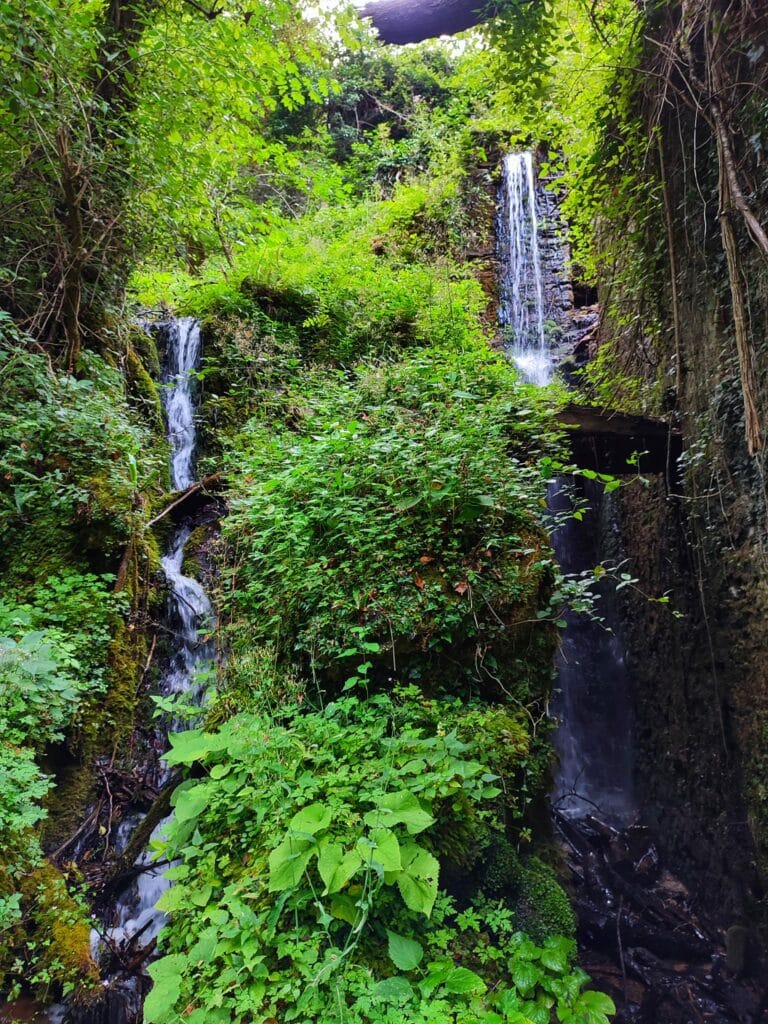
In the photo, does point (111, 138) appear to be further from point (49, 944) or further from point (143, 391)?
point (49, 944)

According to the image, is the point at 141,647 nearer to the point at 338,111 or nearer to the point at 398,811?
the point at 398,811

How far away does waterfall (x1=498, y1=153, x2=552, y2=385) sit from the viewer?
32.4 feet

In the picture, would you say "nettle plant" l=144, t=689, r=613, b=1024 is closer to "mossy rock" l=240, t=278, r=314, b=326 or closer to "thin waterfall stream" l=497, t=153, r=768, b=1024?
"thin waterfall stream" l=497, t=153, r=768, b=1024

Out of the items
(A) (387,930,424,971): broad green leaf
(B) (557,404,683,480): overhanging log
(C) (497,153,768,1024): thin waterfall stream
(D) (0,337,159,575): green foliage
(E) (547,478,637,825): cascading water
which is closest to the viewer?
(A) (387,930,424,971): broad green leaf

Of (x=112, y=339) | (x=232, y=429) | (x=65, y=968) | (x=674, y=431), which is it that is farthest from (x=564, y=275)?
(x=65, y=968)

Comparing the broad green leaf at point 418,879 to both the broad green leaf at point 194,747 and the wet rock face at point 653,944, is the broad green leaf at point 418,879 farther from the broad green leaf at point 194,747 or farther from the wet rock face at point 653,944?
the wet rock face at point 653,944

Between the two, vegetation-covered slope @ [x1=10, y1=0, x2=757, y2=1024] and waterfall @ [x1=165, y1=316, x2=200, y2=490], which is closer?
vegetation-covered slope @ [x1=10, y1=0, x2=757, y2=1024]

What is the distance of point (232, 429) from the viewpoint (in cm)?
672

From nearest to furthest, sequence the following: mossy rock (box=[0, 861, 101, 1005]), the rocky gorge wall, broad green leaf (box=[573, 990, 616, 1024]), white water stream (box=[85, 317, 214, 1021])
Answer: broad green leaf (box=[573, 990, 616, 1024]) < mossy rock (box=[0, 861, 101, 1005]) < white water stream (box=[85, 317, 214, 1021]) < the rocky gorge wall

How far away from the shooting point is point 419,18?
6062mm

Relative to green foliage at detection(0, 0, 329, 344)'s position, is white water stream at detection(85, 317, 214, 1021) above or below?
below

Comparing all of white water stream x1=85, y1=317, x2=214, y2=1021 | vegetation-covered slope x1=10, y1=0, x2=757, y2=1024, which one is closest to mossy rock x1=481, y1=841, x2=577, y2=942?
vegetation-covered slope x1=10, y1=0, x2=757, y2=1024

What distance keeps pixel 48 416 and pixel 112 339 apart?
1.67 metres

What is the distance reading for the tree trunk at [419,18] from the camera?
5.92 m
